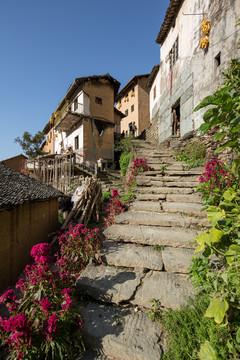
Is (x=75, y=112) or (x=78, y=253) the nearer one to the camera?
(x=78, y=253)

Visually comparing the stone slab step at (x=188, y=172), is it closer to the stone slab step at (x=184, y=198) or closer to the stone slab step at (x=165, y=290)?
the stone slab step at (x=184, y=198)

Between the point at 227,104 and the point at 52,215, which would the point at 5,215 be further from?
the point at 227,104

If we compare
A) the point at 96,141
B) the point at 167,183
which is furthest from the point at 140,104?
the point at 167,183

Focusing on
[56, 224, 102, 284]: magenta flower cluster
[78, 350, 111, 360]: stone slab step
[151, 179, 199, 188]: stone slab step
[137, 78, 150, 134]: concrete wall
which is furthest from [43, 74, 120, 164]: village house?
[78, 350, 111, 360]: stone slab step

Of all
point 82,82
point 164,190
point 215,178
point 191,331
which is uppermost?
point 82,82

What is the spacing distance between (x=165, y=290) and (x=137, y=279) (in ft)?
1.39

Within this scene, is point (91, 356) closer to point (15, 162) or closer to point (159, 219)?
point (159, 219)

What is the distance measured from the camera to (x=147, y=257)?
2.69 metres

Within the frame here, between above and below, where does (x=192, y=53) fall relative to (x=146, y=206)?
above

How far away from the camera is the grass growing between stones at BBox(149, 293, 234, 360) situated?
4.42ft

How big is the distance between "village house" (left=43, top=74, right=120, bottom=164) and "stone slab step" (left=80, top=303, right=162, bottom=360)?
47.6 ft

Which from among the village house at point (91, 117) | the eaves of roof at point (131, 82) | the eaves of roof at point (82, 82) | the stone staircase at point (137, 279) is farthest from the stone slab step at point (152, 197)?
the eaves of roof at point (131, 82)

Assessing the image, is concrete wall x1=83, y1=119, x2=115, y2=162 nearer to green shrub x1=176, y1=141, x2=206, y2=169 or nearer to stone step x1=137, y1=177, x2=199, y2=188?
green shrub x1=176, y1=141, x2=206, y2=169

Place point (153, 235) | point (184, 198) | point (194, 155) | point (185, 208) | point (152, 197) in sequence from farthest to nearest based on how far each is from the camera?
point (194, 155) < point (152, 197) < point (184, 198) < point (185, 208) < point (153, 235)
